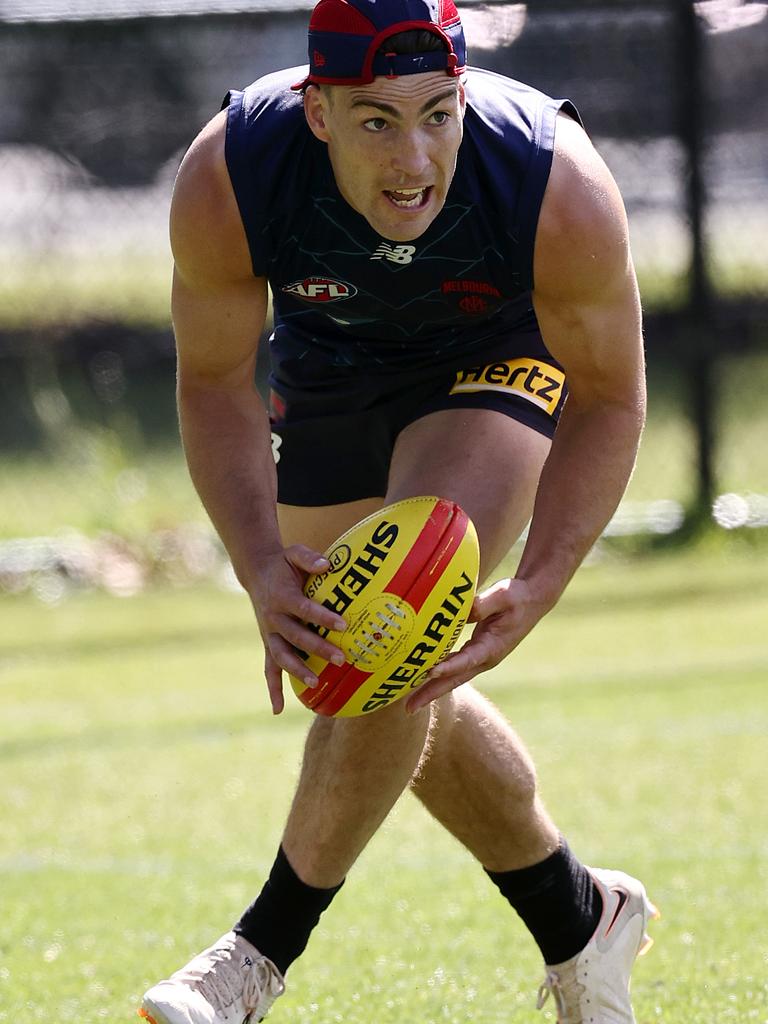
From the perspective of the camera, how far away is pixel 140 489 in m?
10.2

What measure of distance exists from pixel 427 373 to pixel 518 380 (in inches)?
8.3

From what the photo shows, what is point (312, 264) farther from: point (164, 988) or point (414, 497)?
point (164, 988)

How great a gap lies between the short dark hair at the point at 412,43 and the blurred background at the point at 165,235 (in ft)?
22.8

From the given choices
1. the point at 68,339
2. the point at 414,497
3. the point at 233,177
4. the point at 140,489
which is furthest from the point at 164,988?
the point at 68,339

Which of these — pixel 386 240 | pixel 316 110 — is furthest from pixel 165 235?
pixel 316 110

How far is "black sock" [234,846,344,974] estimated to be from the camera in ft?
11.3

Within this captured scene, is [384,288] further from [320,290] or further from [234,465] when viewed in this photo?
[234,465]

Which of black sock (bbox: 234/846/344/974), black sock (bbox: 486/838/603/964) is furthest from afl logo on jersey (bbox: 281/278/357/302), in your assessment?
black sock (bbox: 486/838/603/964)

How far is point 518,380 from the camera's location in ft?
12.2

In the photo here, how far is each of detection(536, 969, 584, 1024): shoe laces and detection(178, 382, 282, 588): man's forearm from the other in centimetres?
110

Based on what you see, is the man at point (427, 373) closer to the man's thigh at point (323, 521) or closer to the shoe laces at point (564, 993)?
the shoe laces at point (564, 993)

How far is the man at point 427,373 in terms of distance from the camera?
10.2 ft

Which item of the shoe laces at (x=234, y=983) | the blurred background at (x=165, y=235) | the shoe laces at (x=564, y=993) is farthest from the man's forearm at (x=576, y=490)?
the blurred background at (x=165, y=235)

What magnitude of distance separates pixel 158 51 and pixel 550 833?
761 cm
